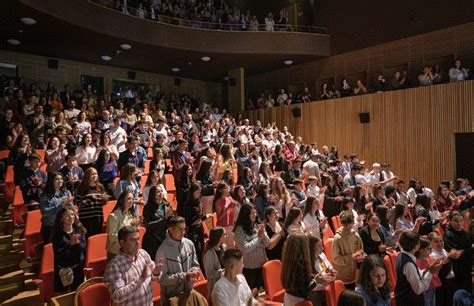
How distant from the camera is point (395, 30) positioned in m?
10.2

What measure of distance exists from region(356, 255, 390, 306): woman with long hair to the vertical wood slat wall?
673cm

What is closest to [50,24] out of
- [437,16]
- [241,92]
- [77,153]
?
[77,153]

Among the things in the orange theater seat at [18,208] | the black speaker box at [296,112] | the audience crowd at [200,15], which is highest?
the audience crowd at [200,15]

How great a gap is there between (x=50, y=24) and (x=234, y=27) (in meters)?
5.33

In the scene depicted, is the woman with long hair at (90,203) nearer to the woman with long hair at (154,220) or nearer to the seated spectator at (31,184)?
the woman with long hair at (154,220)

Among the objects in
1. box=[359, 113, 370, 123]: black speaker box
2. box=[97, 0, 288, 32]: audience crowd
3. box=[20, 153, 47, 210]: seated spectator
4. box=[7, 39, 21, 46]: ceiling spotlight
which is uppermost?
box=[97, 0, 288, 32]: audience crowd

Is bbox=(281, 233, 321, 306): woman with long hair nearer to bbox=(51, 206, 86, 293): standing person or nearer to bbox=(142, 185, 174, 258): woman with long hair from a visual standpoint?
bbox=(142, 185, 174, 258): woman with long hair

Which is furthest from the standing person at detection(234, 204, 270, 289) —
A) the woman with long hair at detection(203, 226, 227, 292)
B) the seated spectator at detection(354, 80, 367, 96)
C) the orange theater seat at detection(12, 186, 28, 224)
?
the seated spectator at detection(354, 80, 367, 96)

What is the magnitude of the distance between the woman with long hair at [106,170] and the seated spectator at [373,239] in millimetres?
3058

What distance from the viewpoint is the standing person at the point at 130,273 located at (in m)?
2.36

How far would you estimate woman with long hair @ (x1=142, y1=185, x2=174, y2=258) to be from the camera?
341 centimetres

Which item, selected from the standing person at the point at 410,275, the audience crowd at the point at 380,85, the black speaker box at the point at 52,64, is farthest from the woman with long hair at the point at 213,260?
the black speaker box at the point at 52,64

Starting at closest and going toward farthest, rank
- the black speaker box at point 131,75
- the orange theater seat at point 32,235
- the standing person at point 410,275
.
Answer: the standing person at point 410,275, the orange theater seat at point 32,235, the black speaker box at point 131,75

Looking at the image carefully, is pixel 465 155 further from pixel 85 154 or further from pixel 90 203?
pixel 90 203
